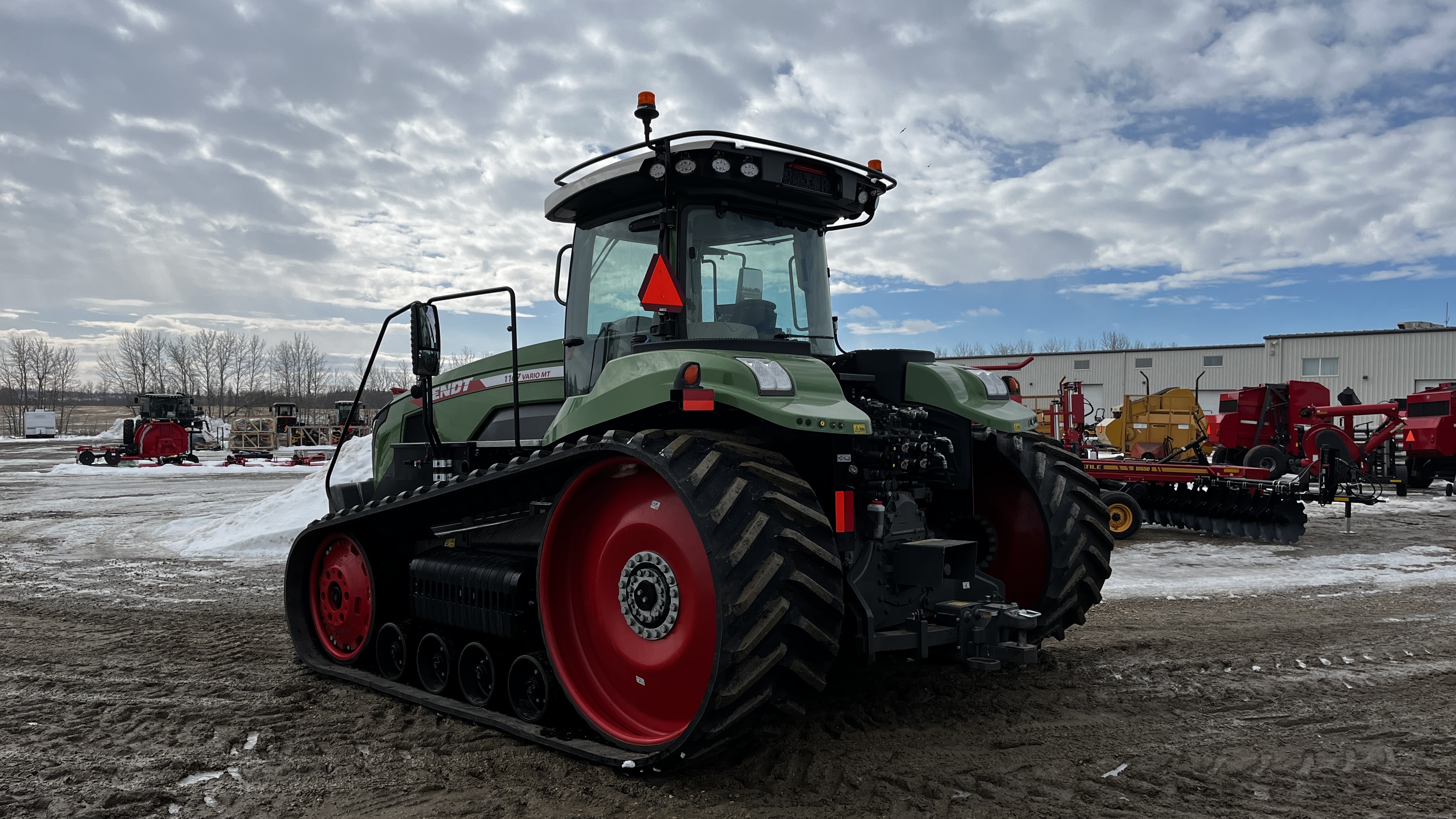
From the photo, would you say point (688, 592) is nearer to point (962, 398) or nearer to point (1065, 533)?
point (962, 398)

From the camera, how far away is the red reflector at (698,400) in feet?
12.3

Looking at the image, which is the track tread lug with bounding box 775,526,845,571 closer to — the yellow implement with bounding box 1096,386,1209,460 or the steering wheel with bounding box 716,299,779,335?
the steering wheel with bounding box 716,299,779,335

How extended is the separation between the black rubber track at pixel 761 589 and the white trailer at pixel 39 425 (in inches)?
2620

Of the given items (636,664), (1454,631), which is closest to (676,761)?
(636,664)

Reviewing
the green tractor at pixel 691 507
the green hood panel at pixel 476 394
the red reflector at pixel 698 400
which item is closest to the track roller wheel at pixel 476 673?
the green tractor at pixel 691 507

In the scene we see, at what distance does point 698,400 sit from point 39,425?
67155 millimetres

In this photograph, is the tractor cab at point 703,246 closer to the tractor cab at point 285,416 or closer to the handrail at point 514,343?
the handrail at point 514,343

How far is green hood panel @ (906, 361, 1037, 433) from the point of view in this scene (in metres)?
4.87

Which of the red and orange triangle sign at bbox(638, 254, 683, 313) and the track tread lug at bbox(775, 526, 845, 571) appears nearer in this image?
the track tread lug at bbox(775, 526, 845, 571)

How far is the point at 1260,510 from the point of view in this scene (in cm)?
1262

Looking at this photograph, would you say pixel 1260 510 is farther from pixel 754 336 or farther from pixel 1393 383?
pixel 1393 383

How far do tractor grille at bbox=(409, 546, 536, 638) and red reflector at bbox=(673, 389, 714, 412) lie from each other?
5.45 feet

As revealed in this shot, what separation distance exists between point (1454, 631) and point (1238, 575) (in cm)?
276

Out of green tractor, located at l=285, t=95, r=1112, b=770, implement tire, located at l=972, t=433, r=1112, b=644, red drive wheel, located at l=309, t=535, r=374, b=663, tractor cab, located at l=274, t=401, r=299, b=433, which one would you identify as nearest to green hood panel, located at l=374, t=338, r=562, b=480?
green tractor, located at l=285, t=95, r=1112, b=770
